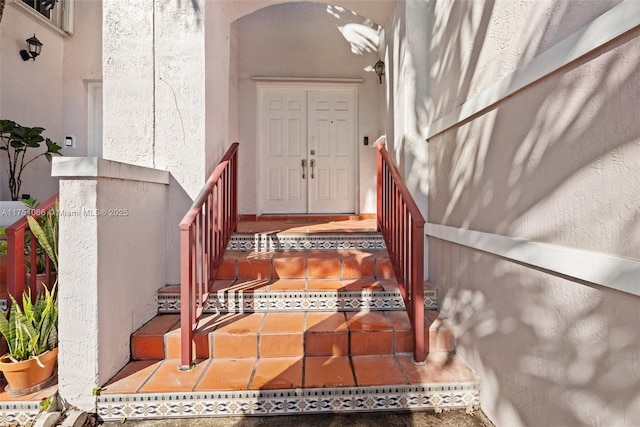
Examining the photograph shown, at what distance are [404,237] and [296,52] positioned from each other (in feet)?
12.3

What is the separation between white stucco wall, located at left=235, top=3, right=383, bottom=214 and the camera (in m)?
5.00

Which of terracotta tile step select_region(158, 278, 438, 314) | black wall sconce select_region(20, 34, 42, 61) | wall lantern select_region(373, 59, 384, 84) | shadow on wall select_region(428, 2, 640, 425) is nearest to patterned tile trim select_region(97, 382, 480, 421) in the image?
shadow on wall select_region(428, 2, 640, 425)

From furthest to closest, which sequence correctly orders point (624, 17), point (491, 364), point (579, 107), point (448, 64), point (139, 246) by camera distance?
point (448, 64) < point (139, 246) < point (491, 364) < point (579, 107) < point (624, 17)

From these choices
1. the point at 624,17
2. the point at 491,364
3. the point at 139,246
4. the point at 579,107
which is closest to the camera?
the point at 624,17

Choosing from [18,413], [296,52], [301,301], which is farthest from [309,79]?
[18,413]

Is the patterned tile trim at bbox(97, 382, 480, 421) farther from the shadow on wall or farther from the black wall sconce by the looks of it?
the black wall sconce

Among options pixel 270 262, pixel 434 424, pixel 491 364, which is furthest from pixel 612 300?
pixel 270 262

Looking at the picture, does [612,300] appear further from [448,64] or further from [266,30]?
[266,30]

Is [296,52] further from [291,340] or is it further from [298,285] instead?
[291,340]

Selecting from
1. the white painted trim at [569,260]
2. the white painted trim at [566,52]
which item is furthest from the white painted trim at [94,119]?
the white painted trim at [569,260]

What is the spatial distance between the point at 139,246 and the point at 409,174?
2336mm

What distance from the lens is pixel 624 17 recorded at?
113cm

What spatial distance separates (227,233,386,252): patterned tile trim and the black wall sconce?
413 cm

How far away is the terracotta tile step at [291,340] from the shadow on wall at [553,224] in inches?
15.9
